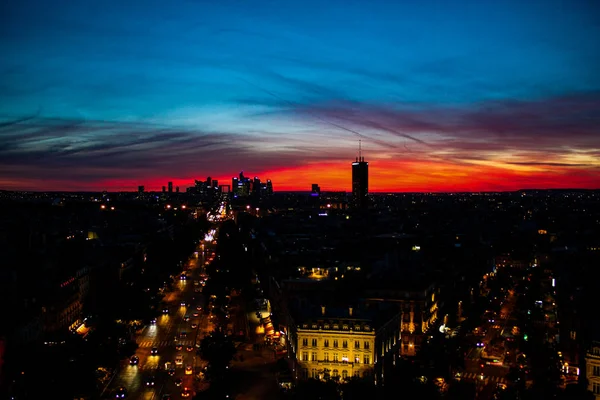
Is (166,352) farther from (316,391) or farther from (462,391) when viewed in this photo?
(462,391)

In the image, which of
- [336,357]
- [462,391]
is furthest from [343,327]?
[462,391]

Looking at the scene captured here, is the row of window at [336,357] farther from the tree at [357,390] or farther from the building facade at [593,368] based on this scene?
the building facade at [593,368]

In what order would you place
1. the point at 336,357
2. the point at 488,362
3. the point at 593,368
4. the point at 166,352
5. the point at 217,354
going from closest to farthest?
the point at 593,368, the point at 336,357, the point at 217,354, the point at 488,362, the point at 166,352

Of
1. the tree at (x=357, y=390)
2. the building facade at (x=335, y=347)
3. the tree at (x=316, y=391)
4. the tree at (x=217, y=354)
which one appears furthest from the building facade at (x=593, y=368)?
the tree at (x=217, y=354)

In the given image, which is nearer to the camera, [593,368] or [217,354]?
[593,368]

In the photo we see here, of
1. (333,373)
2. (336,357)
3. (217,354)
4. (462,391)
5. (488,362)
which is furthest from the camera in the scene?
(488,362)

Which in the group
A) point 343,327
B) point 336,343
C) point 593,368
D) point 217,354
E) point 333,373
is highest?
point 343,327

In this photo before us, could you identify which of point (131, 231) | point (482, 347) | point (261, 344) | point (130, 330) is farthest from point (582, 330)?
point (131, 231)

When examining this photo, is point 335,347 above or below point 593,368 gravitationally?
above

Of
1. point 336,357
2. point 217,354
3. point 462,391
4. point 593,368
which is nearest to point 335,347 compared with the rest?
point 336,357
